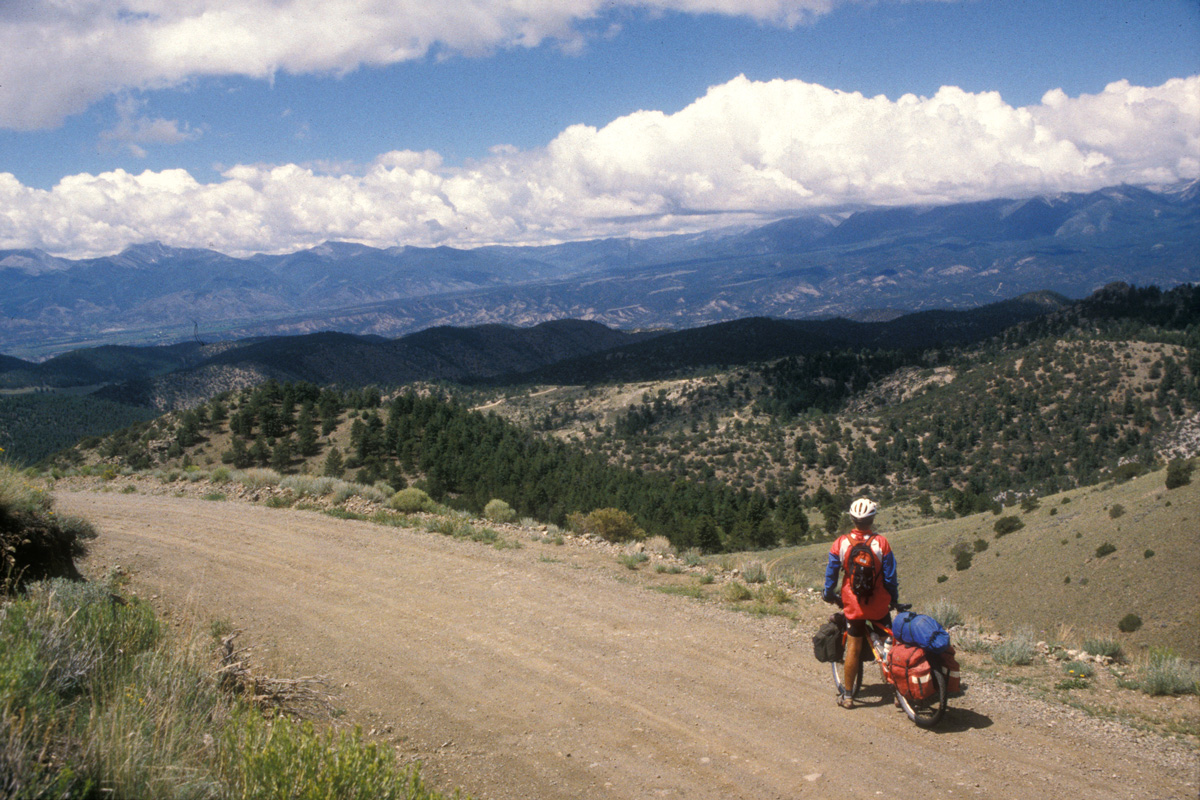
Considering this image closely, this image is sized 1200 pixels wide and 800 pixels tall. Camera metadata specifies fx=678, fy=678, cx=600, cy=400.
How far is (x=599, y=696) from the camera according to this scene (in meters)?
7.07

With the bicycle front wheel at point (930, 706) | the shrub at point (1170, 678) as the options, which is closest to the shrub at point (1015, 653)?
the shrub at point (1170, 678)

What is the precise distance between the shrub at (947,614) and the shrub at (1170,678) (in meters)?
2.38

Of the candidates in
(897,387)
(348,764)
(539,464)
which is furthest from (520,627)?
(897,387)

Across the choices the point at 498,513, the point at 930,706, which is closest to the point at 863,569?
the point at 930,706

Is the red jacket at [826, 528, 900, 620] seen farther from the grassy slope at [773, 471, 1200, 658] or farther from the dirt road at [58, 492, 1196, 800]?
the grassy slope at [773, 471, 1200, 658]

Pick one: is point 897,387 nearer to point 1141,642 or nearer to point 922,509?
point 922,509

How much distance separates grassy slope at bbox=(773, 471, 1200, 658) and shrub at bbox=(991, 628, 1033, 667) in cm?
1802

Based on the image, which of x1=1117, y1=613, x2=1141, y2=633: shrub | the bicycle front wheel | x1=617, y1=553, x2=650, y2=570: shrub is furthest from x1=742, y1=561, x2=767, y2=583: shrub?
x1=1117, y1=613, x2=1141, y2=633: shrub

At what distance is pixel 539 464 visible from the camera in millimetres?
57531

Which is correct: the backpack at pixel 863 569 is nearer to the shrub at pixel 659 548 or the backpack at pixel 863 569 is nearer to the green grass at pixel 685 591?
the green grass at pixel 685 591

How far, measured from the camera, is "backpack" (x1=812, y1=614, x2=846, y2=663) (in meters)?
6.98

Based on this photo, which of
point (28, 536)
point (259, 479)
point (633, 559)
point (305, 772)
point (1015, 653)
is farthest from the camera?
point (259, 479)

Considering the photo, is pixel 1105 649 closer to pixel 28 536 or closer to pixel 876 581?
pixel 876 581

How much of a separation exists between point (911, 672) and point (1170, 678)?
3161mm
